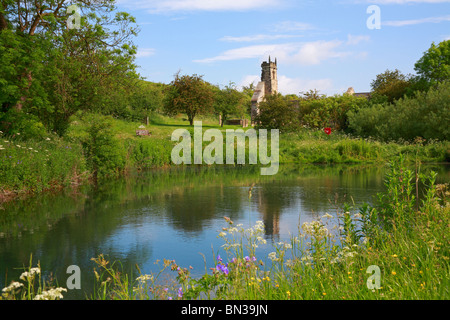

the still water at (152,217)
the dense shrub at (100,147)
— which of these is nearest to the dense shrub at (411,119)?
the still water at (152,217)

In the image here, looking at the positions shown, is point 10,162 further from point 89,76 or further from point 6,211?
point 89,76

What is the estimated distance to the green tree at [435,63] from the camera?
1614 inches

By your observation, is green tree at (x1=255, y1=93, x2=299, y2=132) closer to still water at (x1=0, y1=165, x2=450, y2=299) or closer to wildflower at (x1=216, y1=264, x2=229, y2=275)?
still water at (x1=0, y1=165, x2=450, y2=299)

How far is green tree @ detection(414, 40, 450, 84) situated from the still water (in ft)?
81.1

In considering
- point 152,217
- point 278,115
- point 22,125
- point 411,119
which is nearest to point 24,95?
point 22,125

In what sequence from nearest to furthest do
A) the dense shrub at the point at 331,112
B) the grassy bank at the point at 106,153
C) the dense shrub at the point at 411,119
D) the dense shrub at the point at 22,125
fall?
the grassy bank at the point at 106,153 < the dense shrub at the point at 22,125 < the dense shrub at the point at 411,119 < the dense shrub at the point at 331,112

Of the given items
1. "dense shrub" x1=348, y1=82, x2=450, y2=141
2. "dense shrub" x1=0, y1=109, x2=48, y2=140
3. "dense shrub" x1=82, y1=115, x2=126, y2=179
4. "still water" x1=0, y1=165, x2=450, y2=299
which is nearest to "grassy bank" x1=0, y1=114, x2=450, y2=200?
"dense shrub" x1=82, y1=115, x2=126, y2=179

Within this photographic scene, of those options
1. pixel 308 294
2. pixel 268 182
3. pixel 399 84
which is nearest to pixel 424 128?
pixel 399 84

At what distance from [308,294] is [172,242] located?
4.80 metres

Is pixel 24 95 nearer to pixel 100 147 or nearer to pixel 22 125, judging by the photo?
pixel 22 125

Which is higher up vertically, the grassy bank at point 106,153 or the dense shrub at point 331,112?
the dense shrub at point 331,112

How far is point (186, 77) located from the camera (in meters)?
38.4

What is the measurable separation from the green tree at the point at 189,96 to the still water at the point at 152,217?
18069 millimetres

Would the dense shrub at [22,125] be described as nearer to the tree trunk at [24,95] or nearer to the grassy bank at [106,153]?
the grassy bank at [106,153]
